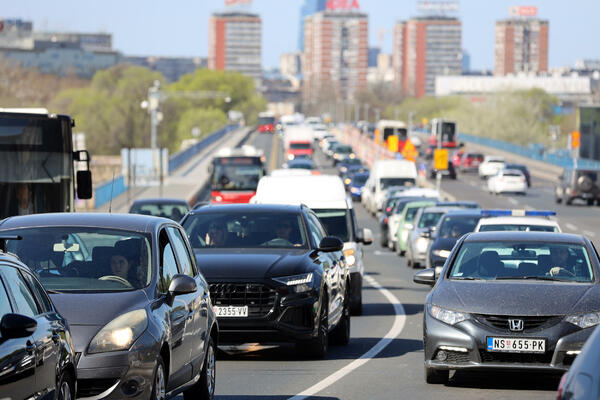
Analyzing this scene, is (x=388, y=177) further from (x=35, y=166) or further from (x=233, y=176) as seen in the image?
(x=35, y=166)

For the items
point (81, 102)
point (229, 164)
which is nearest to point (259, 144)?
point (81, 102)

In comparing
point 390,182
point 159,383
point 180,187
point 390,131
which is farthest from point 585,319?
point 390,131

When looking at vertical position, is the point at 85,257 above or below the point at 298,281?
above

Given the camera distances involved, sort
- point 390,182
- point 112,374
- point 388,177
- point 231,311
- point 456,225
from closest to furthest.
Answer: point 112,374 < point 231,311 < point 456,225 < point 390,182 < point 388,177

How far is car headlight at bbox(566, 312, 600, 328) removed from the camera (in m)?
11.7

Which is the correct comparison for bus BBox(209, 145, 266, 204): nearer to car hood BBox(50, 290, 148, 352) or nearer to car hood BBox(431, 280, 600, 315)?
car hood BBox(431, 280, 600, 315)

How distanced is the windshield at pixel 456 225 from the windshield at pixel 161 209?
821 centimetres

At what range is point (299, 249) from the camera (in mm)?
14977

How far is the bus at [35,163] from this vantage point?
66.2ft

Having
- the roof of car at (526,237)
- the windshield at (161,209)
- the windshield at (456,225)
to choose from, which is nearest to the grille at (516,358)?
the roof of car at (526,237)

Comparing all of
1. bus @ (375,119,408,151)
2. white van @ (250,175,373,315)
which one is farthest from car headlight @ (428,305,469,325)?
bus @ (375,119,408,151)

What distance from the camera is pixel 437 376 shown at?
12.4m

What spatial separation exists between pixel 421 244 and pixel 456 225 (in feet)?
10.4

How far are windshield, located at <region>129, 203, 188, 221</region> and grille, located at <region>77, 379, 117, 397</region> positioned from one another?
25.4 meters
